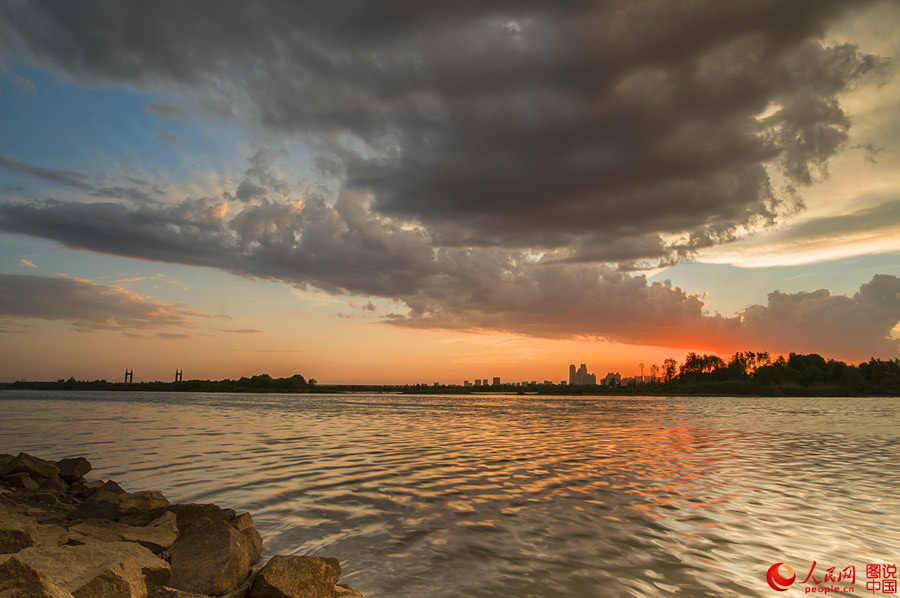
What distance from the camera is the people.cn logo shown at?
6.96m

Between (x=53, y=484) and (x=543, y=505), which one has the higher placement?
(x=543, y=505)

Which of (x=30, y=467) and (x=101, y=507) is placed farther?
(x=30, y=467)

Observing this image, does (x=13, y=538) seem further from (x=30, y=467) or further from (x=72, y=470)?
(x=72, y=470)

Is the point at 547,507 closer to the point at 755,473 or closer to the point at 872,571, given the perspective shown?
the point at 872,571

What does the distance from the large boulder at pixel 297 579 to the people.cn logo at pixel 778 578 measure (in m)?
6.37

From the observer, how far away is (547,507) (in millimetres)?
11383

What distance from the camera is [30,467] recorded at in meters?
13.9

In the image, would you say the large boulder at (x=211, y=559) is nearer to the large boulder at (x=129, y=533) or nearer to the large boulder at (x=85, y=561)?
the large boulder at (x=85, y=561)

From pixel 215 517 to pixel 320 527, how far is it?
2109 mm

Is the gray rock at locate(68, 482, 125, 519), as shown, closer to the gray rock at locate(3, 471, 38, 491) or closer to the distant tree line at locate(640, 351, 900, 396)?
the gray rock at locate(3, 471, 38, 491)

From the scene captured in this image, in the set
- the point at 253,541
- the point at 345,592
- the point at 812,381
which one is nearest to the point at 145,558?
A: the point at 253,541

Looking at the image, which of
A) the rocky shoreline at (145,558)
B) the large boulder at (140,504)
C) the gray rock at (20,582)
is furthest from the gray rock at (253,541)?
the gray rock at (20,582)

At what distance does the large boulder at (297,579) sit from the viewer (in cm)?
623

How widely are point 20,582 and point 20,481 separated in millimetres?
11482
